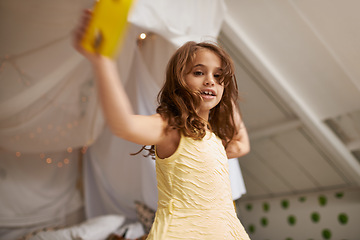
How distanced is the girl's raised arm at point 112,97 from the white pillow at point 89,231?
155 cm

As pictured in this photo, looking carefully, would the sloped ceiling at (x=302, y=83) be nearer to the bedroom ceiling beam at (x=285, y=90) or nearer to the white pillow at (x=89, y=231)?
the bedroom ceiling beam at (x=285, y=90)

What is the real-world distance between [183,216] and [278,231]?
1.62m

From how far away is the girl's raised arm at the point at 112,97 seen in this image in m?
0.58

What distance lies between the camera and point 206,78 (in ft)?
3.09

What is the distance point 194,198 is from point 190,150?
0.12 meters

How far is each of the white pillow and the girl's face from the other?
1.45 meters

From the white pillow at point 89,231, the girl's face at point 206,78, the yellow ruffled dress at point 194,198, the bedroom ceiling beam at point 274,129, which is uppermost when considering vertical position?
the bedroom ceiling beam at point 274,129

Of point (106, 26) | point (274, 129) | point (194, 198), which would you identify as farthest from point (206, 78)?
point (274, 129)

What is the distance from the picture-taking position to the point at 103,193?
106 inches

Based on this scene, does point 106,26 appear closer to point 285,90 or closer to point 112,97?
point 112,97

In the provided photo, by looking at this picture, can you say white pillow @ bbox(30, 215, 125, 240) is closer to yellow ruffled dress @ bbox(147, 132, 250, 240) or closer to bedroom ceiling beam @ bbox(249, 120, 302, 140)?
bedroom ceiling beam @ bbox(249, 120, 302, 140)

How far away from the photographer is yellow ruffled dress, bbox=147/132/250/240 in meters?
0.82

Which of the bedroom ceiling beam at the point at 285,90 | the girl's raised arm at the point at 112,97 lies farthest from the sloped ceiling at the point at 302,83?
the girl's raised arm at the point at 112,97

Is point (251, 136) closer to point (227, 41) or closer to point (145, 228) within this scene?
point (227, 41)
